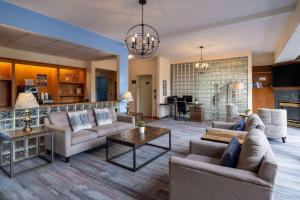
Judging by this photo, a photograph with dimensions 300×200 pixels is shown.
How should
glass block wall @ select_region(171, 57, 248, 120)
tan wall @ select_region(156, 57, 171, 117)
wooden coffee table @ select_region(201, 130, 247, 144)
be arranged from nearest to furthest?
wooden coffee table @ select_region(201, 130, 247, 144) < glass block wall @ select_region(171, 57, 248, 120) < tan wall @ select_region(156, 57, 171, 117)

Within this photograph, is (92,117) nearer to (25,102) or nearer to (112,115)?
(112,115)

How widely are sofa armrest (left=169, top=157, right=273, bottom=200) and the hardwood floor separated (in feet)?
1.79

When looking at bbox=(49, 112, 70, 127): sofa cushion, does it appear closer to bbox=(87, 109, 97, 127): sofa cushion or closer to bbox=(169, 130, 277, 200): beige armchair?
bbox=(87, 109, 97, 127): sofa cushion

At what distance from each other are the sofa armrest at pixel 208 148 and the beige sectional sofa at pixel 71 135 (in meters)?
2.02

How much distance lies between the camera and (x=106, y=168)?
9.18 ft

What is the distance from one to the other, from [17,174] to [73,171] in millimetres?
805

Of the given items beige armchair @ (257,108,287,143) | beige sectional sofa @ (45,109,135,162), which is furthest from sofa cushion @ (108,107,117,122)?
beige armchair @ (257,108,287,143)

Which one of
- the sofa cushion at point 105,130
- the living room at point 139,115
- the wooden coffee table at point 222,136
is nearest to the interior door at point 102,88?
the living room at point 139,115

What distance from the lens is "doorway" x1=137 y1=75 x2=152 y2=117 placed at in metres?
8.12

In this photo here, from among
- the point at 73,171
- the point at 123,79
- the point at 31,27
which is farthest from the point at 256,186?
the point at 123,79

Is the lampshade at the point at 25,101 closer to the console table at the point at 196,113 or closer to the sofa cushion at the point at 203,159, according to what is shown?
the sofa cushion at the point at 203,159

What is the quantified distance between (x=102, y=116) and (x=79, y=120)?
2.11 ft

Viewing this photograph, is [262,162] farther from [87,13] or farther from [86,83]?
[86,83]

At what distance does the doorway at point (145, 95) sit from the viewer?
812cm
